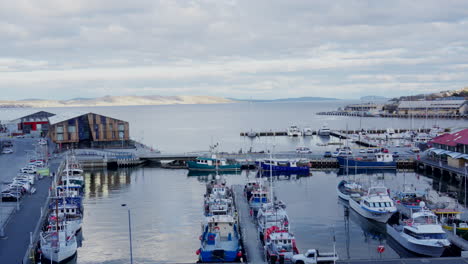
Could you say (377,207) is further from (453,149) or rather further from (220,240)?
(453,149)

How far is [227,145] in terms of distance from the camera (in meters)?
90.9

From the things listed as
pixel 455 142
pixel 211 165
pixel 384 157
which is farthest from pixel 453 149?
pixel 211 165

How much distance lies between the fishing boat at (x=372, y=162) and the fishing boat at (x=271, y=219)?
27414 millimetres

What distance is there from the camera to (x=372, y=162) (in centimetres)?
5612

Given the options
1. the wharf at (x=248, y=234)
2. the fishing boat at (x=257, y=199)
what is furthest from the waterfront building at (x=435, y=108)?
the wharf at (x=248, y=234)

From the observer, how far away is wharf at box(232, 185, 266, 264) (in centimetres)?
2388

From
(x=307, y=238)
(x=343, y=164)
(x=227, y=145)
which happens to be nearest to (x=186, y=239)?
(x=307, y=238)

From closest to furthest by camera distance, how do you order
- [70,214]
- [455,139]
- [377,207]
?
[70,214] < [377,207] < [455,139]

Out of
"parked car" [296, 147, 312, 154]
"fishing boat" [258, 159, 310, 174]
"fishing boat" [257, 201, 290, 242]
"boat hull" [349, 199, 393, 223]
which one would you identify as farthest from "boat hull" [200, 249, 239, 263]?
"parked car" [296, 147, 312, 154]

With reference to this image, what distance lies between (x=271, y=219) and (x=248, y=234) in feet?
6.41

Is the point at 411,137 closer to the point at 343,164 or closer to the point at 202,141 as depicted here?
the point at 343,164

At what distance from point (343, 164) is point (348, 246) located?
2960 centimetres

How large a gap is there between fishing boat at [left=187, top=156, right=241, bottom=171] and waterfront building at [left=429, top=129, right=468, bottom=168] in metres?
22.1

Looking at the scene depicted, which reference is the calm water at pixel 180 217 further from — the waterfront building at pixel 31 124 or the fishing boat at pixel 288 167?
the waterfront building at pixel 31 124
